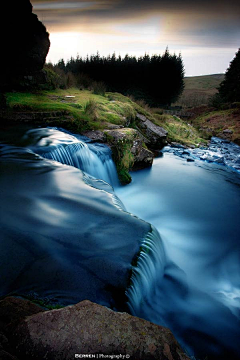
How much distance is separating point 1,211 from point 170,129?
14.1 meters

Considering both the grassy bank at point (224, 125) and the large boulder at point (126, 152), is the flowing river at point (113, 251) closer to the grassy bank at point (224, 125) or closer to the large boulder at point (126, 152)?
the large boulder at point (126, 152)

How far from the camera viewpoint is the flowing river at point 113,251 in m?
2.16

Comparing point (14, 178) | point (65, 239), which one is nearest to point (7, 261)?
point (65, 239)

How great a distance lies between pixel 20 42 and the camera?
10.8 m

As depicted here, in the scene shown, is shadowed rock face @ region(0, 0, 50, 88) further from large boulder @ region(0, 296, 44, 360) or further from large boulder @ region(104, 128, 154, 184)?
large boulder @ region(0, 296, 44, 360)

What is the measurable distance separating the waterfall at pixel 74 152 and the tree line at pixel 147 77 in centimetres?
2874

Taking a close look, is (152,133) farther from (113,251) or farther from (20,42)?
(113,251)

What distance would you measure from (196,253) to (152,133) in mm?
8548

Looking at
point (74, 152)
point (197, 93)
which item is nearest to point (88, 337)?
point (74, 152)

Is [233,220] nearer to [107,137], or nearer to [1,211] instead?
[107,137]

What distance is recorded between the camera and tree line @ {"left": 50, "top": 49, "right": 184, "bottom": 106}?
113 ft

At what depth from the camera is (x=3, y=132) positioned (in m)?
6.43

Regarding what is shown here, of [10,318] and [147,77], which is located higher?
[147,77]

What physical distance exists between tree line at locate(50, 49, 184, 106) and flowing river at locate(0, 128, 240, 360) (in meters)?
30.8
